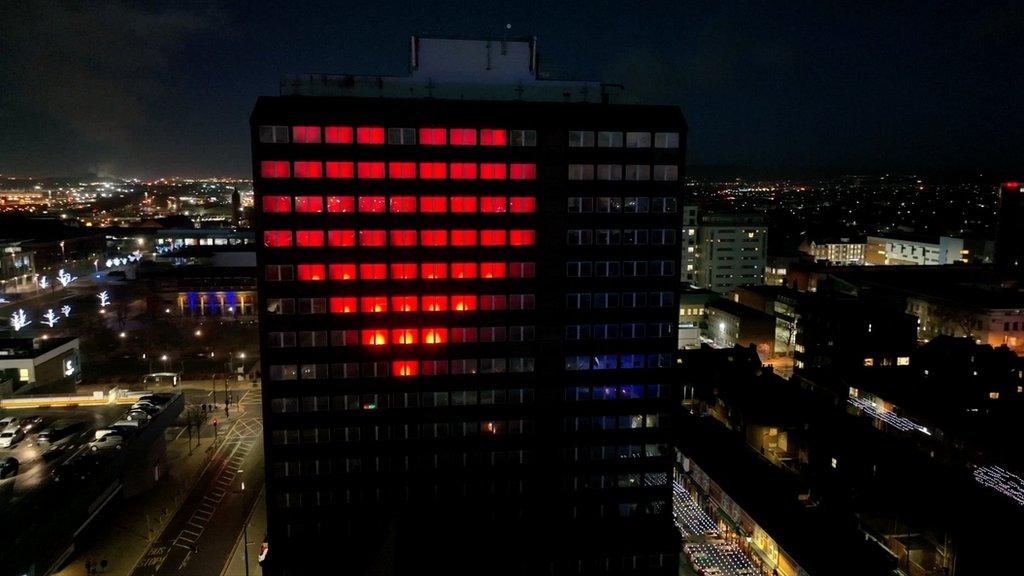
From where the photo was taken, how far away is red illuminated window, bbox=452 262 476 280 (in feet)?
Result: 147

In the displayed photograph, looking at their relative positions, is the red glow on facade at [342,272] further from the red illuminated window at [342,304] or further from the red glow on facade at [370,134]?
the red glow on facade at [370,134]

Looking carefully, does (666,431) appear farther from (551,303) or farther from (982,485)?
(982,485)

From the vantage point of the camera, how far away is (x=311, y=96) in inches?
1731

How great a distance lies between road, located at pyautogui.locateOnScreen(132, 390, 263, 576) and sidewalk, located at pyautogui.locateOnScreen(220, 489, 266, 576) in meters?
0.48

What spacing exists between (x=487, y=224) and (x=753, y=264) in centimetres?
10586

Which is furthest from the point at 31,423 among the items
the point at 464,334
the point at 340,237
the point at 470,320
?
the point at 470,320

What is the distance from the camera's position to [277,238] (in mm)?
42094

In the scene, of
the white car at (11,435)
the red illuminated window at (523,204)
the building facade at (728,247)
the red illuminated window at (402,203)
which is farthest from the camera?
the building facade at (728,247)

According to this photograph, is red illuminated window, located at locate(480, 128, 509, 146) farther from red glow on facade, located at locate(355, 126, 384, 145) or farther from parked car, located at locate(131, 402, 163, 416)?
parked car, located at locate(131, 402, 163, 416)

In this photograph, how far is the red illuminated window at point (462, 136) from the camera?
43.2 m

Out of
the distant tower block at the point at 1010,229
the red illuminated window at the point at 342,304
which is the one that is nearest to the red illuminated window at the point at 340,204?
the red illuminated window at the point at 342,304

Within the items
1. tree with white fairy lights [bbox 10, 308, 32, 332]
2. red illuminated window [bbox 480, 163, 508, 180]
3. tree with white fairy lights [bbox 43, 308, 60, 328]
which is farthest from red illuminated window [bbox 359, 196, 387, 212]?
tree with white fairy lights [bbox 43, 308, 60, 328]

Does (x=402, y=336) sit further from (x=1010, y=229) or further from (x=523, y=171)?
(x=1010, y=229)

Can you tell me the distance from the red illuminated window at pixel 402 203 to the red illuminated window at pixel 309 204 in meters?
4.64
